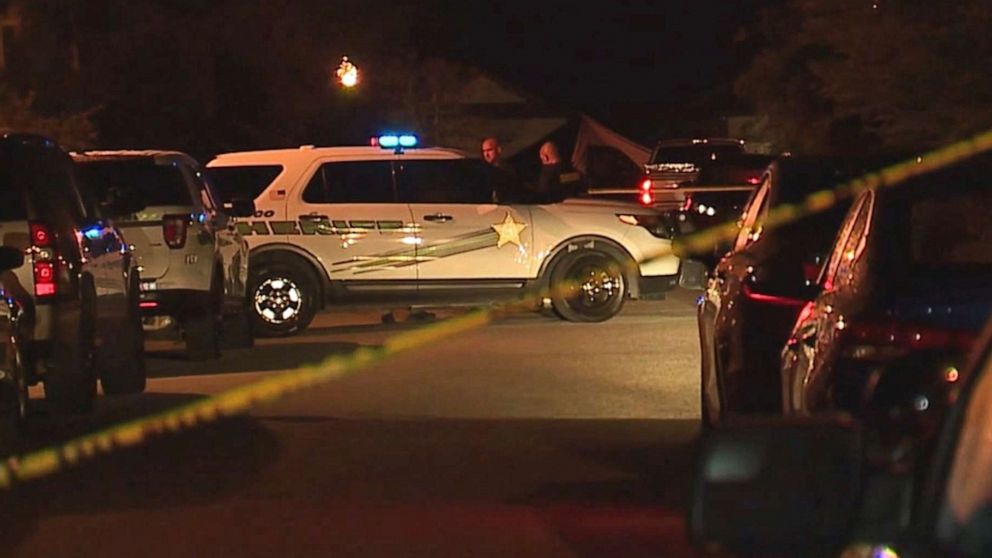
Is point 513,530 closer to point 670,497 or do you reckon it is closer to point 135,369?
point 670,497

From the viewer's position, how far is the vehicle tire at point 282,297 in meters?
16.4

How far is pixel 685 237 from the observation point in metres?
15.4

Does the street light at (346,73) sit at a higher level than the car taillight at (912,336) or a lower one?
higher

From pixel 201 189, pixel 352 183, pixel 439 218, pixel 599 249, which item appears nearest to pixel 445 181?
pixel 439 218

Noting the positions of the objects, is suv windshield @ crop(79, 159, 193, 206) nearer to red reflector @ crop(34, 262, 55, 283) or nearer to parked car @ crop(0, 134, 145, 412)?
parked car @ crop(0, 134, 145, 412)

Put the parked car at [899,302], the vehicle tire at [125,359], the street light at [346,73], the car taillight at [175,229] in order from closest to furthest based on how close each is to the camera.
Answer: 1. the parked car at [899,302]
2. the vehicle tire at [125,359]
3. the car taillight at [175,229]
4. the street light at [346,73]

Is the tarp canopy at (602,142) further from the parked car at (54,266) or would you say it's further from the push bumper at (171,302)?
the parked car at (54,266)

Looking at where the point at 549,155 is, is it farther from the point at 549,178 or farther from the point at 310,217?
the point at 310,217

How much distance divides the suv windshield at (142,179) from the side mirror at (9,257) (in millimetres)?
4034

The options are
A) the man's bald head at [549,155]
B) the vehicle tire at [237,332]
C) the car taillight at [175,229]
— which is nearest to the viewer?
the car taillight at [175,229]

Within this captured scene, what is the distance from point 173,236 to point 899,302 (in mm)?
8958

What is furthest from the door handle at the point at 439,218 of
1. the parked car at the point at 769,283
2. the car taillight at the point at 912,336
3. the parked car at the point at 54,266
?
the car taillight at the point at 912,336

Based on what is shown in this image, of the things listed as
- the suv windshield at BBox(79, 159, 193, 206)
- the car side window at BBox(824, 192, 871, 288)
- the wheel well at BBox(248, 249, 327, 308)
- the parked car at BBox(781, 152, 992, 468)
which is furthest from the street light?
the parked car at BBox(781, 152, 992, 468)

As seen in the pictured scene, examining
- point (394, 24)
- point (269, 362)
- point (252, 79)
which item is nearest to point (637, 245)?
point (269, 362)
